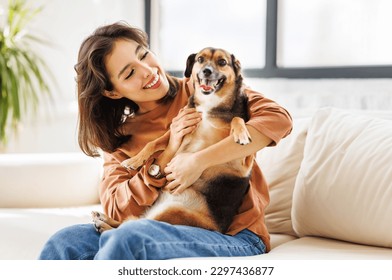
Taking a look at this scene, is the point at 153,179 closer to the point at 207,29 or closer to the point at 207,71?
the point at 207,71

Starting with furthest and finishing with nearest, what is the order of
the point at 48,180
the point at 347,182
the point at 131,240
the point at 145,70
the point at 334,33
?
1. the point at 334,33
2. the point at 48,180
3. the point at 347,182
4. the point at 145,70
5. the point at 131,240

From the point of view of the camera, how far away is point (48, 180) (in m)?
2.04

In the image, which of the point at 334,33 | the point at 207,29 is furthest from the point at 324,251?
the point at 207,29

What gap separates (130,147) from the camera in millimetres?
1357

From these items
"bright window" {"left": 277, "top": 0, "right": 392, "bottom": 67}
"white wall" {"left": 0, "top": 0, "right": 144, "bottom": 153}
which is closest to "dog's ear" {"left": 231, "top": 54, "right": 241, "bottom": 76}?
"bright window" {"left": 277, "top": 0, "right": 392, "bottom": 67}

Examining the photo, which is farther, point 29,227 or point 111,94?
point 29,227

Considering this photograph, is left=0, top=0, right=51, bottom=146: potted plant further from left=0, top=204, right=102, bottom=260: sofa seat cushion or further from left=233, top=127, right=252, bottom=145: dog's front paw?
left=233, top=127, right=252, bottom=145: dog's front paw

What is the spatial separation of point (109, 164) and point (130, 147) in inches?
4.3

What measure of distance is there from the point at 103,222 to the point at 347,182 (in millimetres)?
637

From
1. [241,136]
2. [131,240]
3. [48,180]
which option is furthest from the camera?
[48,180]

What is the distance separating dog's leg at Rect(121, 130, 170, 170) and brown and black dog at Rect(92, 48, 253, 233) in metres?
0.05

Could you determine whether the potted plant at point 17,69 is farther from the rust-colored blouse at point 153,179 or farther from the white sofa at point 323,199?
the rust-colored blouse at point 153,179

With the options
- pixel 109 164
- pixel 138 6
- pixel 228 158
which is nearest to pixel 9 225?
pixel 109 164
